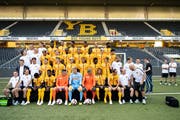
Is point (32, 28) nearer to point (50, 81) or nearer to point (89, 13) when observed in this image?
point (89, 13)

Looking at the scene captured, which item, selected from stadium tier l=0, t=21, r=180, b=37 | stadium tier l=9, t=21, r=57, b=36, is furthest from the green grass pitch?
stadium tier l=9, t=21, r=57, b=36

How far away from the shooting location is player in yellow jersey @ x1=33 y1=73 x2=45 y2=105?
10016 mm

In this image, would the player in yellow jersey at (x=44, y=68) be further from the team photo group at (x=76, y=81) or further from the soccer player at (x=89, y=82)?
the soccer player at (x=89, y=82)

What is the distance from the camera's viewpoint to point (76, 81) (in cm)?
1008

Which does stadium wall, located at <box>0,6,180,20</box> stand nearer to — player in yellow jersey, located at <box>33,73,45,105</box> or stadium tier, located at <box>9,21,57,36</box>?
stadium tier, located at <box>9,21,57,36</box>

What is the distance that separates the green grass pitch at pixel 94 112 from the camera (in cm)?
773

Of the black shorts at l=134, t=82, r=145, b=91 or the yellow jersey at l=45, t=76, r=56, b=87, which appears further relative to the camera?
the yellow jersey at l=45, t=76, r=56, b=87

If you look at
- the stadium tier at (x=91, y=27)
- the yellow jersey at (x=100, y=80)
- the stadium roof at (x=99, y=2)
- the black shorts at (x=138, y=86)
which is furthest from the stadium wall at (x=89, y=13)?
the black shorts at (x=138, y=86)

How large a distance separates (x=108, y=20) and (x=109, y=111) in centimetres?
2439

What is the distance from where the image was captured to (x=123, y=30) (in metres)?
30.4

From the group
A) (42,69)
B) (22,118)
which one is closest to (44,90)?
(42,69)

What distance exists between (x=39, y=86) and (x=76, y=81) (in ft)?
4.68

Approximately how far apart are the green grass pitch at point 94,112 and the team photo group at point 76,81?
534mm

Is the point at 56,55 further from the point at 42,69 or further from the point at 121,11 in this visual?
the point at 121,11
